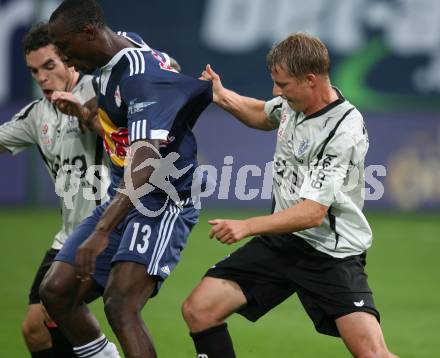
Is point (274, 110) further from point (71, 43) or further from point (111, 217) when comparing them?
point (111, 217)

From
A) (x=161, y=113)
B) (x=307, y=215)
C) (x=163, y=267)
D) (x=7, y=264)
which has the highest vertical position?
(x=161, y=113)

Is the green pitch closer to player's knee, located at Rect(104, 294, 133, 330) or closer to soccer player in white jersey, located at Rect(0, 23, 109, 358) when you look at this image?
soccer player in white jersey, located at Rect(0, 23, 109, 358)

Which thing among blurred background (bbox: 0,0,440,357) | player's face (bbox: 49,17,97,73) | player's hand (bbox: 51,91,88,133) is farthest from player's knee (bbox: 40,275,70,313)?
blurred background (bbox: 0,0,440,357)

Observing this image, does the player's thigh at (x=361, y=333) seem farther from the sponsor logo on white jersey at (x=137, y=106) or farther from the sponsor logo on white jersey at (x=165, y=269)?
the sponsor logo on white jersey at (x=137, y=106)

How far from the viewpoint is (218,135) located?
1623 cm

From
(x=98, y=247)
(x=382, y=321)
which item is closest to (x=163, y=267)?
(x=98, y=247)

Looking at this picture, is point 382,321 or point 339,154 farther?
point 382,321

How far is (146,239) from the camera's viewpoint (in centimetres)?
542

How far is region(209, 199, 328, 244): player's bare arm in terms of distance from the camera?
16.9ft

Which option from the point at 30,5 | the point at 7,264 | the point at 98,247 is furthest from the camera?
the point at 30,5

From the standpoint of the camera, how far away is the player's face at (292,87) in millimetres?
5500

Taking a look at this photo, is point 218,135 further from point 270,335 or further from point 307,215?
point 307,215

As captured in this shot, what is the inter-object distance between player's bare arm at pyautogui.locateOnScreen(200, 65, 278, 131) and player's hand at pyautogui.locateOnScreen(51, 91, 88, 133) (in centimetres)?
81

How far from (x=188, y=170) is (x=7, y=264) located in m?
6.31
